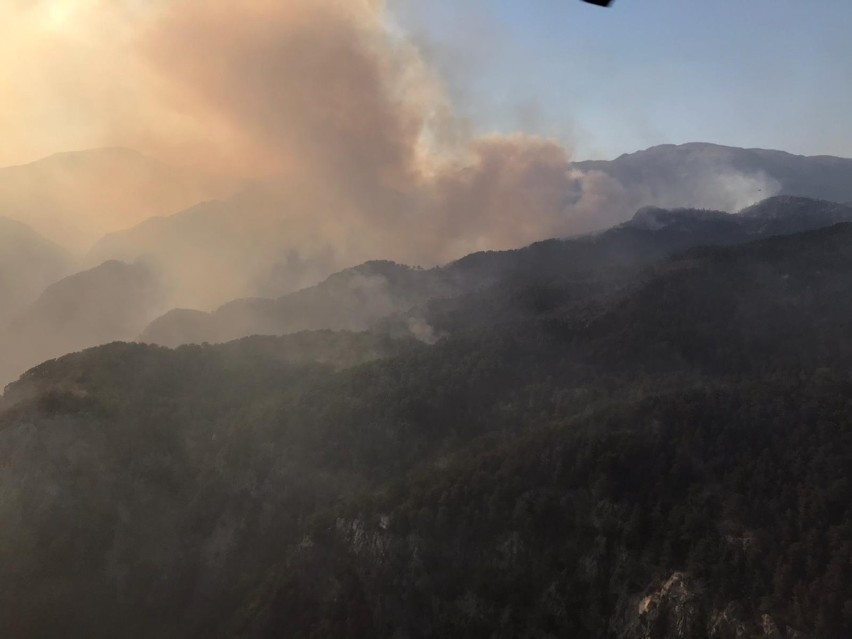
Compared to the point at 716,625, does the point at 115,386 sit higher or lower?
higher

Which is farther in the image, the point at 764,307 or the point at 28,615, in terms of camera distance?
the point at 764,307

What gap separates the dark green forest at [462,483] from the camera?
2879 inches

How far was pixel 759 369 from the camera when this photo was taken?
124m

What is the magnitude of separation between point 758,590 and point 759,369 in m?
68.2

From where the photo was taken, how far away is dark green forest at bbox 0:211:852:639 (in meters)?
73.1

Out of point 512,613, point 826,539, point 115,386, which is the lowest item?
point 512,613

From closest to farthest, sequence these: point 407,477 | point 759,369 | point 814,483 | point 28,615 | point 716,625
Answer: point 716,625
point 814,483
point 28,615
point 407,477
point 759,369

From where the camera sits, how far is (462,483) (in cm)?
9081

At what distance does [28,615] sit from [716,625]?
284ft

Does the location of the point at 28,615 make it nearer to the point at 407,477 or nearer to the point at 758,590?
the point at 407,477

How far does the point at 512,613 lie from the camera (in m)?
77.5

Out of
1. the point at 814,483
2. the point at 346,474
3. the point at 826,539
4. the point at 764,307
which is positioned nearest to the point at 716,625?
the point at 826,539

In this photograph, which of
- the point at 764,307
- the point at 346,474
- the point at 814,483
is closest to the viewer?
the point at 814,483

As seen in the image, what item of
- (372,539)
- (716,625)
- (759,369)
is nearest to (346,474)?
(372,539)
